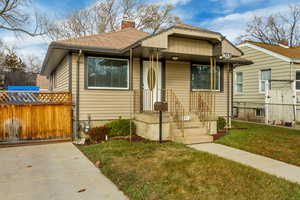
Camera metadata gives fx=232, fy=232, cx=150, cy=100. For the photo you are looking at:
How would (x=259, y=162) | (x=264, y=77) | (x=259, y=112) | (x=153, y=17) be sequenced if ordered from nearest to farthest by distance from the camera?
(x=259, y=162) → (x=259, y=112) → (x=264, y=77) → (x=153, y=17)

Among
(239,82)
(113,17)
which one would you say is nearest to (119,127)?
(239,82)

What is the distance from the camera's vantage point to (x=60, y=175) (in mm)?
4164

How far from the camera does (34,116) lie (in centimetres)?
702

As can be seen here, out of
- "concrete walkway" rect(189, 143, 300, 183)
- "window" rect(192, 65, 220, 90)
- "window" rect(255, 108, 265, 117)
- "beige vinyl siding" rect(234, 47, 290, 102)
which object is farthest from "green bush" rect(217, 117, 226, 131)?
"beige vinyl siding" rect(234, 47, 290, 102)

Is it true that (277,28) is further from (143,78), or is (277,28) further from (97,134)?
(97,134)

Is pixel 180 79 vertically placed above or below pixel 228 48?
below

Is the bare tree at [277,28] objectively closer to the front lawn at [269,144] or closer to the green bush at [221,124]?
the green bush at [221,124]

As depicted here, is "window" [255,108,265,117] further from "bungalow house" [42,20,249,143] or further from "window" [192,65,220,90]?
"bungalow house" [42,20,249,143]

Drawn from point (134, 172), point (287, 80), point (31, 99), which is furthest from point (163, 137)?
point (287, 80)

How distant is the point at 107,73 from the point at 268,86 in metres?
7.95

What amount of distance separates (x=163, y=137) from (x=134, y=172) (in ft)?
9.64

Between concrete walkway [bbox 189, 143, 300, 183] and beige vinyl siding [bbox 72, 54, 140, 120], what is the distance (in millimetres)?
3044

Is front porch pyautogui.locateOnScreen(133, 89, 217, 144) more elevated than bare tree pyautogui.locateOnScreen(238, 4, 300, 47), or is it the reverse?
bare tree pyautogui.locateOnScreen(238, 4, 300, 47)

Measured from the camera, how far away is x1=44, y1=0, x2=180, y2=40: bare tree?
24.0 m
